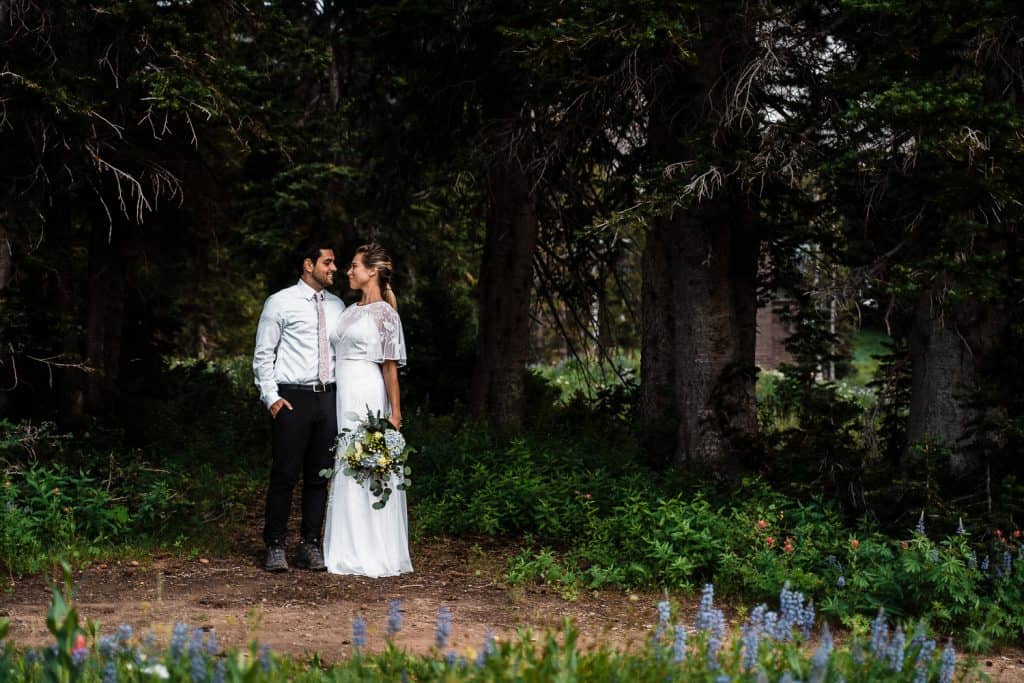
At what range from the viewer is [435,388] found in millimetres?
16406

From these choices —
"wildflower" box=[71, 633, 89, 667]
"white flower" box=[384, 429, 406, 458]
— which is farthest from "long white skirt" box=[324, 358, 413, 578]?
"wildflower" box=[71, 633, 89, 667]

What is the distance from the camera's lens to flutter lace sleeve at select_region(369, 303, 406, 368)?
8008 millimetres

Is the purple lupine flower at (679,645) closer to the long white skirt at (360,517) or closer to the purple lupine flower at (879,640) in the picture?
the purple lupine flower at (879,640)

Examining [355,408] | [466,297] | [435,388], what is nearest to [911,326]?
[355,408]

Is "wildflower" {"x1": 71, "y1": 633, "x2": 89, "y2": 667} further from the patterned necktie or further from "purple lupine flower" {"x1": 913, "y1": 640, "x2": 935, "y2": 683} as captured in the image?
the patterned necktie

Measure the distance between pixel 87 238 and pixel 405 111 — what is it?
3916 mm

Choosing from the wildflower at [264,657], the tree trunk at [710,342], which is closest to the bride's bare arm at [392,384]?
the wildflower at [264,657]

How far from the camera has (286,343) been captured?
7863mm

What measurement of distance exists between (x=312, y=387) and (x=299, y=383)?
10 cm

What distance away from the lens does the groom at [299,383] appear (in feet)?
25.6

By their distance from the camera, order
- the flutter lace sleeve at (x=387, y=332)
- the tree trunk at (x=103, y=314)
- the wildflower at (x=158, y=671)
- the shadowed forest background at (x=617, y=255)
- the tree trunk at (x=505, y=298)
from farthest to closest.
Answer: the tree trunk at (x=505, y=298) < the tree trunk at (x=103, y=314) < the flutter lace sleeve at (x=387, y=332) < the shadowed forest background at (x=617, y=255) < the wildflower at (x=158, y=671)

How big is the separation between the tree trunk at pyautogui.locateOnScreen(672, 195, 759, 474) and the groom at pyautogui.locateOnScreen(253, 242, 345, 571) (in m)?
3.53

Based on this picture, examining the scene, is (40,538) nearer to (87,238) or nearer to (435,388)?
(87,238)

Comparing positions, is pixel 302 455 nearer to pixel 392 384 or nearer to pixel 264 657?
pixel 392 384
